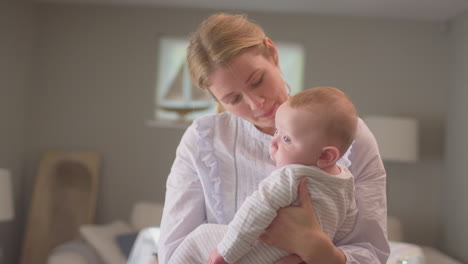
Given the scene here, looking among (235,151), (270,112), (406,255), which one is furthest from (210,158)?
(406,255)

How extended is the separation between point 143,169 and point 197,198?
11.6 ft

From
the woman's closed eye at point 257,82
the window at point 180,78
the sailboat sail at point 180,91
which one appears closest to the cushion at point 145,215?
the window at point 180,78

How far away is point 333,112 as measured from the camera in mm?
999

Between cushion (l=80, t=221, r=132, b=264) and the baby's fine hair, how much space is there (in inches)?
113

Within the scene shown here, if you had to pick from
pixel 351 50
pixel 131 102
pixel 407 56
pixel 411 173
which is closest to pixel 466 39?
pixel 407 56

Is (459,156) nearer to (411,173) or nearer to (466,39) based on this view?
(411,173)

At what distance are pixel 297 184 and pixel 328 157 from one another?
0.11m

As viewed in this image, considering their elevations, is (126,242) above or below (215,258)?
below

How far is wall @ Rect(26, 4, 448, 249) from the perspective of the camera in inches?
179

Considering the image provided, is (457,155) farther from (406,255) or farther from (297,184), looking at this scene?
(297,184)

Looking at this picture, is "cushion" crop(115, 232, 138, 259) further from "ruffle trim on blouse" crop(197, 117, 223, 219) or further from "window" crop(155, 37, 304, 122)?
"ruffle trim on blouse" crop(197, 117, 223, 219)

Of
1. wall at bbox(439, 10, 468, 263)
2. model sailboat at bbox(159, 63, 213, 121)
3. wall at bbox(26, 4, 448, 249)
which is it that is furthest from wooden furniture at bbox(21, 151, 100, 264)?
Answer: wall at bbox(439, 10, 468, 263)

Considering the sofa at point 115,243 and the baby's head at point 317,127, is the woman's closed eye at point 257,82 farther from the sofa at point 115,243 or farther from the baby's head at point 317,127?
the sofa at point 115,243

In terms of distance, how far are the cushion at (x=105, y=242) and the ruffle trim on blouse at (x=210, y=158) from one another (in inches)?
103
